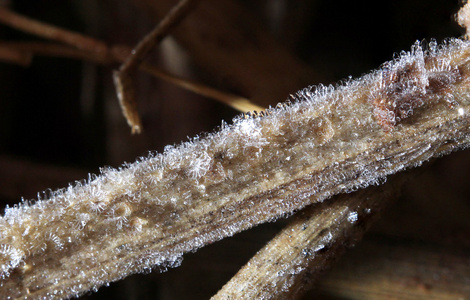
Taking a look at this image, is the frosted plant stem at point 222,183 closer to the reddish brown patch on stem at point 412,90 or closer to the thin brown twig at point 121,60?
the reddish brown patch on stem at point 412,90

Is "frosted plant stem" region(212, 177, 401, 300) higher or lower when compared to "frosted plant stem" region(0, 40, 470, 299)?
lower

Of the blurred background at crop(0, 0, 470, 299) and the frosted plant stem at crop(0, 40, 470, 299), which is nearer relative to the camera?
the frosted plant stem at crop(0, 40, 470, 299)

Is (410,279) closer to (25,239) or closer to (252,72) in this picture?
(252,72)

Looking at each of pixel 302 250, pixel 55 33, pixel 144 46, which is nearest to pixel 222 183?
pixel 302 250

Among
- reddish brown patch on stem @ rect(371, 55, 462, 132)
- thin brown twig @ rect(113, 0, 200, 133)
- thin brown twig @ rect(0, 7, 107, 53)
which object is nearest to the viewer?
reddish brown patch on stem @ rect(371, 55, 462, 132)

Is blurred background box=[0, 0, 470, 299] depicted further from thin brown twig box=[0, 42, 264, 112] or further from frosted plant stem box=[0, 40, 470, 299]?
frosted plant stem box=[0, 40, 470, 299]

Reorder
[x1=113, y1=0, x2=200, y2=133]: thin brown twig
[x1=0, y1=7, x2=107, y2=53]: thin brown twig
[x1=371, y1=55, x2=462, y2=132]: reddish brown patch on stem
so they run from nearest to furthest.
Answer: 1. [x1=371, y1=55, x2=462, y2=132]: reddish brown patch on stem
2. [x1=113, y1=0, x2=200, y2=133]: thin brown twig
3. [x1=0, y1=7, x2=107, y2=53]: thin brown twig

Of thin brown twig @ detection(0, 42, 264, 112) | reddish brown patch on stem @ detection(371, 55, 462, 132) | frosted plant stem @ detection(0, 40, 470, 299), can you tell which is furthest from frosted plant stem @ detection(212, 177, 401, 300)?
thin brown twig @ detection(0, 42, 264, 112)
